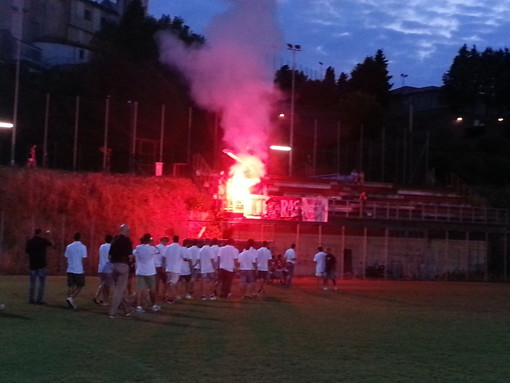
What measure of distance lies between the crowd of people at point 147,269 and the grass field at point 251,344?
608 millimetres

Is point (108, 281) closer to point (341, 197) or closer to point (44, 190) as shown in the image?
point (44, 190)

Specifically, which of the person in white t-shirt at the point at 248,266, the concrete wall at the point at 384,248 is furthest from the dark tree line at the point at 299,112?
the person in white t-shirt at the point at 248,266

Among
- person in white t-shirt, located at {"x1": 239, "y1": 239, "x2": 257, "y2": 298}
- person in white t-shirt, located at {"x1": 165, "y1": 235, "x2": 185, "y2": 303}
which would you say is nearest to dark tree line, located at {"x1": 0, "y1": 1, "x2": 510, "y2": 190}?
person in white t-shirt, located at {"x1": 239, "y1": 239, "x2": 257, "y2": 298}

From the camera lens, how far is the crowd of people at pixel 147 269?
1741 cm

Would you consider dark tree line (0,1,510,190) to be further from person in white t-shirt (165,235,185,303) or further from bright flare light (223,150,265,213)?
person in white t-shirt (165,235,185,303)

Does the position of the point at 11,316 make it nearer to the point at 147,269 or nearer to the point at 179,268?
the point at 147,269

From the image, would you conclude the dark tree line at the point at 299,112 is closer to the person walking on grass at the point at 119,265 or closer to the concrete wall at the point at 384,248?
the concrete wall at the point at 384,248

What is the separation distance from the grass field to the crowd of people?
61 cm

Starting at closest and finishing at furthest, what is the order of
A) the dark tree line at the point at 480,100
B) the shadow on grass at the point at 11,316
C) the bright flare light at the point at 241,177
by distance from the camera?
the shadow on grass at the point at 11,316
the bright flare light at the point at 241,177
the dark tree line at the point at 480,100

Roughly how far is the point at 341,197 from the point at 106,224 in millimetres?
16371

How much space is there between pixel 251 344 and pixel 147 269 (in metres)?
5.21

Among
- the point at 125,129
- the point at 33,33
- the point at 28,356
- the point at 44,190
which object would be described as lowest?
→ the point at 28,356

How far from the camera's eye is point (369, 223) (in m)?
47.8

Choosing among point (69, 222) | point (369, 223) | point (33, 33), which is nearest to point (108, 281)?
point (69, 222)
